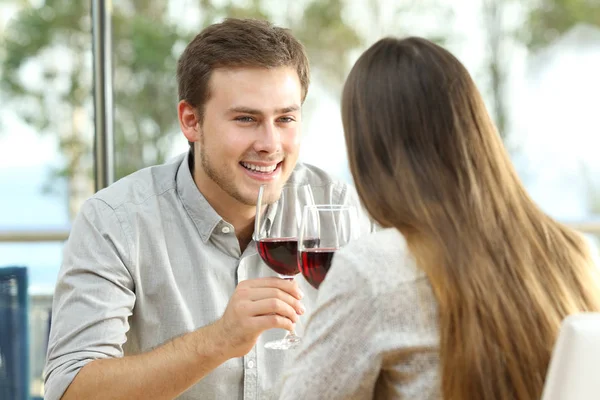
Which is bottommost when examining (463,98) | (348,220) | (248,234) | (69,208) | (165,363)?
(69,208)

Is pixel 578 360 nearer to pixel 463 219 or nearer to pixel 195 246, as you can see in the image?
pixel 463 219

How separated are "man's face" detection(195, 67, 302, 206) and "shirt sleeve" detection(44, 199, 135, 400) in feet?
0.98

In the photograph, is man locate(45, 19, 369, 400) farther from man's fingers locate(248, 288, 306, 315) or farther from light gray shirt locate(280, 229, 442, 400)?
light gray shirt locate(280, 229, 442, 400)

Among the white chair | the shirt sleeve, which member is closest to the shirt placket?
the shirt sleeve

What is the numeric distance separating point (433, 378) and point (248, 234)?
106 centimetres

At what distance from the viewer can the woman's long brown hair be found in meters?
0.99

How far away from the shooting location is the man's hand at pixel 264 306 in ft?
4.52

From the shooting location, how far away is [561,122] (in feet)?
19.7

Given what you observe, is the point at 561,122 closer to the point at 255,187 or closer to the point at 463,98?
the point at 255,187

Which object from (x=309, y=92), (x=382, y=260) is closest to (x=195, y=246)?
(x=382, y=260)

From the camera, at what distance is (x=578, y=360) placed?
887mm

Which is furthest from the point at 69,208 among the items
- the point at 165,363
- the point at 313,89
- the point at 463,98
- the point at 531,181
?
the point at 463,98

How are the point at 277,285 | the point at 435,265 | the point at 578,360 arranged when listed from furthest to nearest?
the point at 277,285 < the point at 435,265 < the point at 578,360

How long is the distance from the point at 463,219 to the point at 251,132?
1048 millimetres
